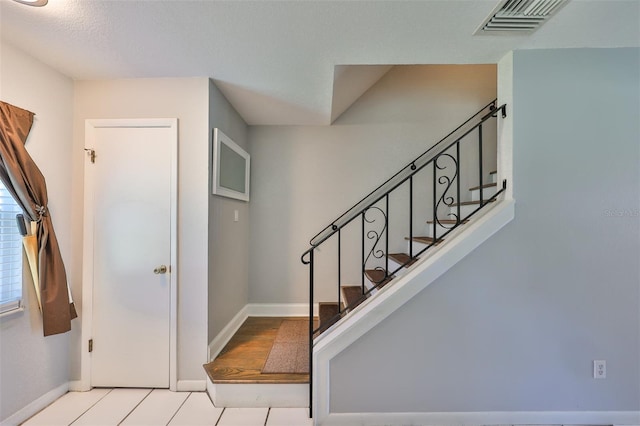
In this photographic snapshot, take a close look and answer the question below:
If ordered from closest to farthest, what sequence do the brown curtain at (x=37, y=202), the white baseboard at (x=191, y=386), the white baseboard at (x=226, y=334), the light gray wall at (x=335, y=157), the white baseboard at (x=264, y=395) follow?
1. the brown curtain at (x=37, y=202)
2. the white baseboard at (x=264, y=395)
3. the white baseboard at (x=191, y=386)
4. the white baseboard at (x=226, y=334)
5. the light gray wall at (x=335, y=157)

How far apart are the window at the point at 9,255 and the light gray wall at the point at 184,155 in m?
0.34

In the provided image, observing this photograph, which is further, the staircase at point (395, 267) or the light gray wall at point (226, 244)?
the light gray wall at point (226, 244)

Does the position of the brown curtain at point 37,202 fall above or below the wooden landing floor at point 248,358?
above

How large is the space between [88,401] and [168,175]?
1.72 m

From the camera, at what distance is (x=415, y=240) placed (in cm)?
245

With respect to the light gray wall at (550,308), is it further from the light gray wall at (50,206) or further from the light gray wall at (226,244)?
the light gray wall at (50,206)

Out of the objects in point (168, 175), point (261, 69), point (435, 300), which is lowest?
point (435, 300)

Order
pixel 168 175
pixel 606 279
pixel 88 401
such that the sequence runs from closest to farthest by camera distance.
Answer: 1. pixel 606 279
2. pixel 88 401
3. pixel 168 175

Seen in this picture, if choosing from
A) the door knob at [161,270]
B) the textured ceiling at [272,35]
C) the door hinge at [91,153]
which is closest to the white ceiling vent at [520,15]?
the textured ceiling at [272,35]

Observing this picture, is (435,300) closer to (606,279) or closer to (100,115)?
(606,279)

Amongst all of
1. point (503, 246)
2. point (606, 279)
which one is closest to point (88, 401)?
point (503, 246)

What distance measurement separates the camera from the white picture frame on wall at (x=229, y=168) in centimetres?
220

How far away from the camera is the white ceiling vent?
1.40 m

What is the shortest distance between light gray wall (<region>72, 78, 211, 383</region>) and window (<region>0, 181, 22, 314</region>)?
1.13ft
